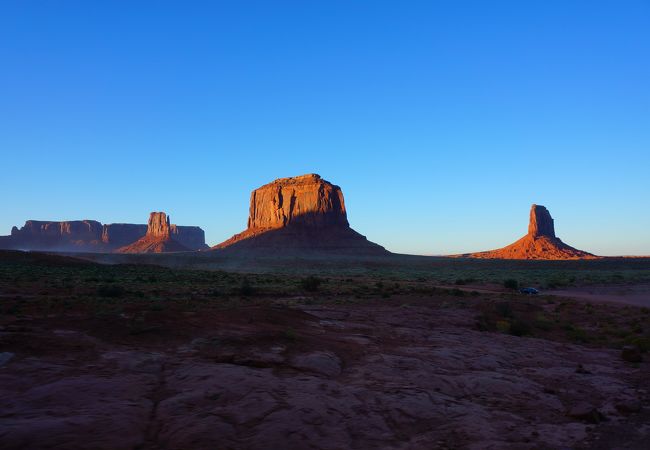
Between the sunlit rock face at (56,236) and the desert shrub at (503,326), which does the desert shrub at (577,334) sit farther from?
the sunlit rock face at (56,236)

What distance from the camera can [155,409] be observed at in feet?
24.8

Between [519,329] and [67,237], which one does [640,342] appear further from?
[67,237]

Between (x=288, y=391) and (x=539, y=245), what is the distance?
14676 cm

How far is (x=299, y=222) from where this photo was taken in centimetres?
13050

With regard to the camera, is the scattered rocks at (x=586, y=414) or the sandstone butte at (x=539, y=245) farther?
the sandstone butte at (x=539, y=245)

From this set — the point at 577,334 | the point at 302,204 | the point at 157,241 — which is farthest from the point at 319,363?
the point at 157,241

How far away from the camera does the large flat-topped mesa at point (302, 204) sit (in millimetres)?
130375

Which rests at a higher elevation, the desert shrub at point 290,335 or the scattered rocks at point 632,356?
the desert shrub at point 290,335

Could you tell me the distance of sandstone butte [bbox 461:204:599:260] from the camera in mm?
135863

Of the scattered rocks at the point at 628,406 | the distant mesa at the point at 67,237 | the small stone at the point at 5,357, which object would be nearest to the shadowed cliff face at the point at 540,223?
the distant mesa at the point at 67,237

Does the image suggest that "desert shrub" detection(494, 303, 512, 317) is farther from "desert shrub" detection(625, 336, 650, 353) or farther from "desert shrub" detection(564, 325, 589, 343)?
"desert shrub" detection(625, 336, 650, 353)

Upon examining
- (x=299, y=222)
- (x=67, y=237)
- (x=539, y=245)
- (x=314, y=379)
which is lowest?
(x=314, y=379)

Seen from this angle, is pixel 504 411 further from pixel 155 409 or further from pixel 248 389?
pixel 155 409

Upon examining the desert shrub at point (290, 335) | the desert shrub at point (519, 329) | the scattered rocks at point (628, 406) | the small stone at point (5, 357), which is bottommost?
the scattered rocks at point (628, 406)
